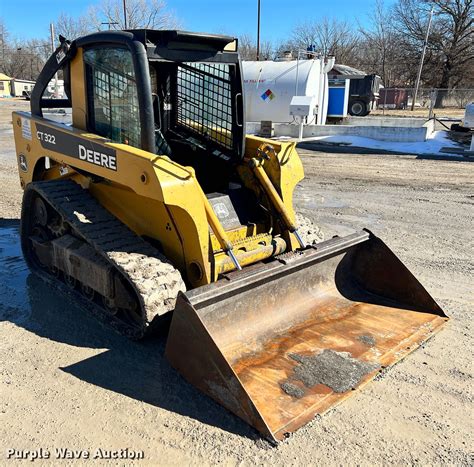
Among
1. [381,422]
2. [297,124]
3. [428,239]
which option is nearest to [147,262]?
[381,422]

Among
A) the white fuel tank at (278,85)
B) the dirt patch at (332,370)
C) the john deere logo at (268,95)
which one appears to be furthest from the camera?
the john deere logo at (268,95)

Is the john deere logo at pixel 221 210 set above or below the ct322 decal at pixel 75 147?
below

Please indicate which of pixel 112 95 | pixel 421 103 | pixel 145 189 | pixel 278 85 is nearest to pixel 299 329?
pixel 145 189

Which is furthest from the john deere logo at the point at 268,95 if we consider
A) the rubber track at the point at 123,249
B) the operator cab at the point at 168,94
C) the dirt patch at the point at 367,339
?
the dirt patch at the point at 367,339

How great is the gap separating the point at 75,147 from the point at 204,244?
154cm

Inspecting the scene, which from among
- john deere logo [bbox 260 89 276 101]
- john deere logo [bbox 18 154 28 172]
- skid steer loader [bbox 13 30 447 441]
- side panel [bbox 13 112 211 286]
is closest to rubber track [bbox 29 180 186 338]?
skid steer loader [bbox 13 30 447 441]

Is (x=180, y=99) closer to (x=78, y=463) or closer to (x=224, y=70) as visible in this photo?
(x=224, y=70)

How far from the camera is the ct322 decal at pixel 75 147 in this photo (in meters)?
3.92

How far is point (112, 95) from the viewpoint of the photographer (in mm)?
4129

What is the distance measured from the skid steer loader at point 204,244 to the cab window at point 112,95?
0.05ft

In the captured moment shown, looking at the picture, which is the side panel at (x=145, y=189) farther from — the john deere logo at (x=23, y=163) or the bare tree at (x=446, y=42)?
the bare tree at (x=446, y=42)

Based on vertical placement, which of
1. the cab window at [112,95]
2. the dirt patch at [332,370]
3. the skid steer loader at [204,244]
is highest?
the cab window at [112,95]

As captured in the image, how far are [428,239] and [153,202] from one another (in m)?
4.16

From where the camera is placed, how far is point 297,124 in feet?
59.9
